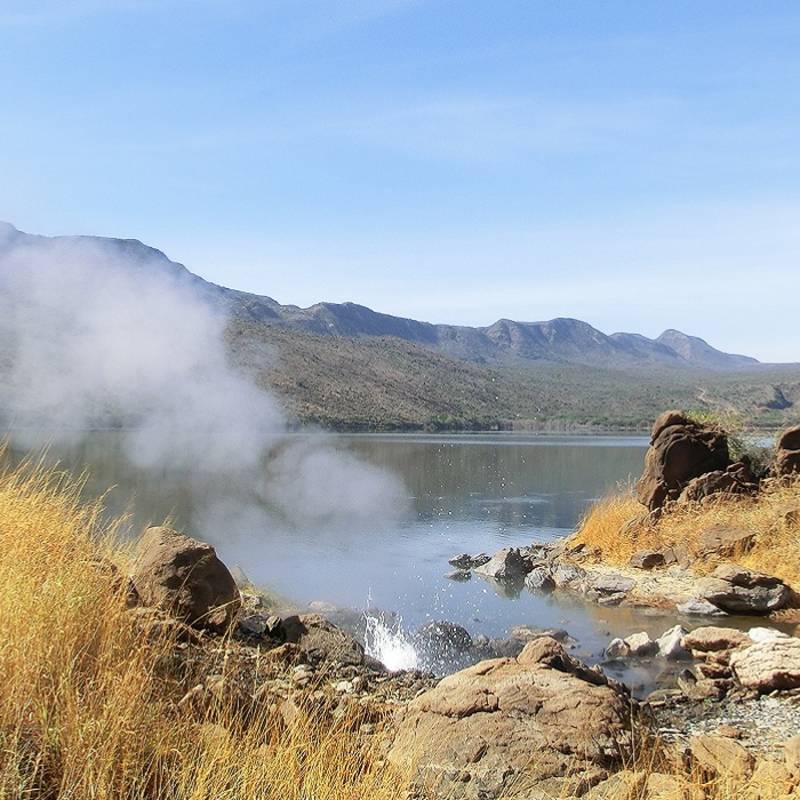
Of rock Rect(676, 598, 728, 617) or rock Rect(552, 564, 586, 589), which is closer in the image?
rock Rect(676, 598, 728, 617)

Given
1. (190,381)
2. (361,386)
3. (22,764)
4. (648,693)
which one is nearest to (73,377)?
(190,381)

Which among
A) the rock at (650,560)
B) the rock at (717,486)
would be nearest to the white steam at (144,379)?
the rock at (717,486)

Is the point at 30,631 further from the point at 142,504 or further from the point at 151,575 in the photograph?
the point at 142,504

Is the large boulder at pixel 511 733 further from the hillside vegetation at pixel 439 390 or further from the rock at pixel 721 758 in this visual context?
the hillside vegetation at pixel 439 390

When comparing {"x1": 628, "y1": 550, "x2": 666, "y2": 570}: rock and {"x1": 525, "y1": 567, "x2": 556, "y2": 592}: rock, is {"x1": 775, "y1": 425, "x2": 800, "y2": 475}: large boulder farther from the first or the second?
{"x1": 525, "y1": 567, "x2": 556, "y2": 592}: rock

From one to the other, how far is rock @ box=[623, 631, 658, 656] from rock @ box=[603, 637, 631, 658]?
0.06 metres

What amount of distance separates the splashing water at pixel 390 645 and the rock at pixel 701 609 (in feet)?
15.2

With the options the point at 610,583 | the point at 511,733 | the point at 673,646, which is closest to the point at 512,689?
the point at 511,733

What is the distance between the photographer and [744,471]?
1961 centimetres

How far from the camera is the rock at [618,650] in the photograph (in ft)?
38.2

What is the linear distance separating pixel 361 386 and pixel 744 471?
216 ft

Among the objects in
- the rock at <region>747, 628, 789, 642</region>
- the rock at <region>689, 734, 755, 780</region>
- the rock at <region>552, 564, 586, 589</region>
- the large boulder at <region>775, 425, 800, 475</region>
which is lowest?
the rock at <region>552, 564, 586, 589</region>

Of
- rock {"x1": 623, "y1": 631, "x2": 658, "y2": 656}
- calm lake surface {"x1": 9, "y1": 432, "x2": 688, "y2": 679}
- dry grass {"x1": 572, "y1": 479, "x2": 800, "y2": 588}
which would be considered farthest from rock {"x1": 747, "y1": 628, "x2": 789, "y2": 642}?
dry grass {"x1": 572, "y1": 479, "x2": 800, "y2": 588}

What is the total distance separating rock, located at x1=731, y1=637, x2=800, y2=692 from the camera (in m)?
9.03
